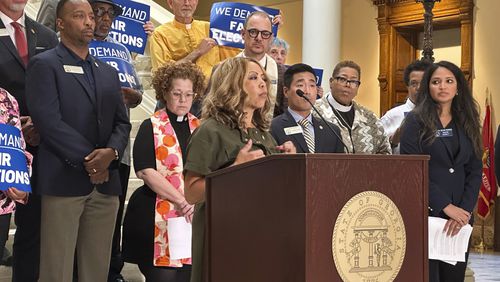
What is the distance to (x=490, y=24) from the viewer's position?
1222 centimetres

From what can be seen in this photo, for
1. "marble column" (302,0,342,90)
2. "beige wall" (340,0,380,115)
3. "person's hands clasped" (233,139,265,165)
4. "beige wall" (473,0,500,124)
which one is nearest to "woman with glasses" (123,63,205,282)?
"person's hands clasped" (233,139,265,165)

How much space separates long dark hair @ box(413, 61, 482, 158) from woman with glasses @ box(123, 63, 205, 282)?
125 cm

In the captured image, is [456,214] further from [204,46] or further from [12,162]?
[12,162]

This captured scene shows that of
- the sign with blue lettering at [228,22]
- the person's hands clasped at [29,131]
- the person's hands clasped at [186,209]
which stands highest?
the sign with blue lettering at [228,22]

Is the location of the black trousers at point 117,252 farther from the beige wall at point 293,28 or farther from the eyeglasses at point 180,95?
the beige wall at point 293,28

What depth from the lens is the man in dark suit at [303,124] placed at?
470cm

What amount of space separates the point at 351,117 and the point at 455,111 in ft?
2.31

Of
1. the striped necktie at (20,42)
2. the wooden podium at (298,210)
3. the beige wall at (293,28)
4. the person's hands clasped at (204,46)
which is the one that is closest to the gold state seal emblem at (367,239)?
the wooden podium at (298,210)

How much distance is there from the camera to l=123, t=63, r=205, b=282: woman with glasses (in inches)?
182

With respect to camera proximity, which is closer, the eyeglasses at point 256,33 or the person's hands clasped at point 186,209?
the person's hands clasped at point 186,209

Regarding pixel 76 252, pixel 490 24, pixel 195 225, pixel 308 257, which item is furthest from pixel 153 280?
pixel 490 24

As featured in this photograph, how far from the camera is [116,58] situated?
4820mm

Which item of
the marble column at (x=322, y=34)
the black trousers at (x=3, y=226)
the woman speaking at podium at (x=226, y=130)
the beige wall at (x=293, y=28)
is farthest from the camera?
the beige wall at (x=293, y=28)

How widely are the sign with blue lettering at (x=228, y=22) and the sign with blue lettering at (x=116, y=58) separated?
118 centimetres
